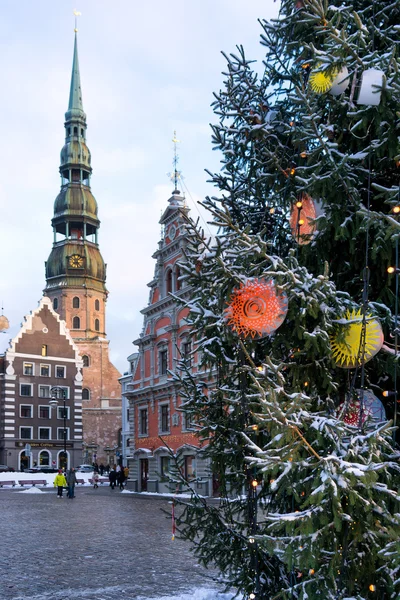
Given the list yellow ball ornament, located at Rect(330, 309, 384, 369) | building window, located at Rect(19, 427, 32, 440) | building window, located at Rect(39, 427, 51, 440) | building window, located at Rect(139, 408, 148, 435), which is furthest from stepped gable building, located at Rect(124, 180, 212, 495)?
yellow ball ornament, located at Rect(330, 309, 384, 369)

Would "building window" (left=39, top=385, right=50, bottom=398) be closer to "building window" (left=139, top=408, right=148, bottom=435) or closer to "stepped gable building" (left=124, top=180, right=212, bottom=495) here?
"stepped gable building" (left=124, top=180, right=212, bottom=495)

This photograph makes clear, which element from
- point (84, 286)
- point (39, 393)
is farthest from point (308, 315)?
point (84, 286)

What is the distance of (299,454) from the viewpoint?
4.70 meters

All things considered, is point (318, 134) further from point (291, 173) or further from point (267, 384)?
point (267, 384)

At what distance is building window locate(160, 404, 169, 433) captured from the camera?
1415 inches

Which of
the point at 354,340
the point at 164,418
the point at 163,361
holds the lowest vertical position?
the point at 164,418

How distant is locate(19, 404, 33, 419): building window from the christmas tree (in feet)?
189

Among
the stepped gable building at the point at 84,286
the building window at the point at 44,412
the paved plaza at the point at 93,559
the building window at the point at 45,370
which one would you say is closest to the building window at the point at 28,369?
the building window at the point at 45,370

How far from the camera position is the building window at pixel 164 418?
35.9 meters

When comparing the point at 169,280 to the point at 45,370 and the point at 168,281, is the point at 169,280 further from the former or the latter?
the point at 45,370

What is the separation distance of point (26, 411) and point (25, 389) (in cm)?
201

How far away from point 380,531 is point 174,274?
31124 millimetres

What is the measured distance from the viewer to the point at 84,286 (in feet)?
296

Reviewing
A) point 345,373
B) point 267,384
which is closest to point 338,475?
point 267,384
